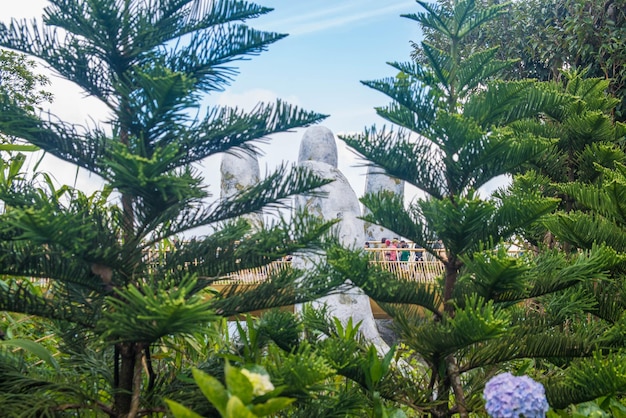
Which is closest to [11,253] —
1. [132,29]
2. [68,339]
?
[68,339]

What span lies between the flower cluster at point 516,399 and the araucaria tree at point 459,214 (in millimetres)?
251

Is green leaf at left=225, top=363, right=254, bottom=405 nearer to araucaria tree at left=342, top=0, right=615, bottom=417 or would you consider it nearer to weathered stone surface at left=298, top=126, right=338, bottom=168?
araucaria tree at left=342, top=0, right=615, bottom=417

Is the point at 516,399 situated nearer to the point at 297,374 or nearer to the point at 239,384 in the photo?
the point at 297,374

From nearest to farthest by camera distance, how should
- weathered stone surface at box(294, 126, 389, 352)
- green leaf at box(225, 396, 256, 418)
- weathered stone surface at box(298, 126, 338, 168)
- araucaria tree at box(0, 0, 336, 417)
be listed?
green leaf at box(225, 396, 256, 418) < araucaria tree at box(0, 0, 336, 417) < weathered stone surface at box(294, 126, 389, 352) < weathered stone surface at box(298, 126, 338, 168)

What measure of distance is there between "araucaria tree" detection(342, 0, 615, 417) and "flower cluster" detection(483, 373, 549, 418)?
0.82 feet

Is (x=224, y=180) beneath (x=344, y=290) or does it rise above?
above

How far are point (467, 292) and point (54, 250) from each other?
1.17m

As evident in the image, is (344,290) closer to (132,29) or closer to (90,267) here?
(90,267)

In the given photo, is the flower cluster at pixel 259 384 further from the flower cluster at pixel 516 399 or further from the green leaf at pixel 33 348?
the green leaf at pixel 33 348

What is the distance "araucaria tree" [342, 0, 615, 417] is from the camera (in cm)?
181

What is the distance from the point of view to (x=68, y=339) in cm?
173

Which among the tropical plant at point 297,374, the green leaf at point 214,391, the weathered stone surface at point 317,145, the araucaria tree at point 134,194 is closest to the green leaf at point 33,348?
the araucaria tree at point 134,194

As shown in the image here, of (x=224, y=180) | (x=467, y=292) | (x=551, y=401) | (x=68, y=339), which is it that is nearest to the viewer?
(x=68, y=339)

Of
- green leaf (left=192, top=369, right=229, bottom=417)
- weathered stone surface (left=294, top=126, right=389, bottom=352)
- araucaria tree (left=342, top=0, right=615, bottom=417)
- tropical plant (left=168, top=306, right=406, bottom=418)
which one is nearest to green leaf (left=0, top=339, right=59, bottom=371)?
tropical plant (left=168, top=306, right=406, bottom=418)
